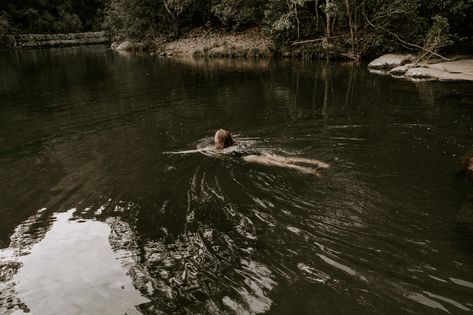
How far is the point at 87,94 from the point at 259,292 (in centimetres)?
1714

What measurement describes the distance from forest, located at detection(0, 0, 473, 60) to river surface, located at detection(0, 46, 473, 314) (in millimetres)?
8420

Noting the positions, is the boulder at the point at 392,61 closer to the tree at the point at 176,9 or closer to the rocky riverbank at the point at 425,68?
the rocky riverbank at the point at 425,68

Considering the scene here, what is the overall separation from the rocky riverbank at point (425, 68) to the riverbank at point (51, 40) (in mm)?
52195

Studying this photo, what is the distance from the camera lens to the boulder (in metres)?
21.5

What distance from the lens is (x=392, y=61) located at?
21797mm

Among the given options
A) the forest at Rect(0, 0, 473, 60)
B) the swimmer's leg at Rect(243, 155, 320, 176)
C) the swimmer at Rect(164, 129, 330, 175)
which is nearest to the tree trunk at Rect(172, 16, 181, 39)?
the forest at Rect(0, 0, 473, 60)

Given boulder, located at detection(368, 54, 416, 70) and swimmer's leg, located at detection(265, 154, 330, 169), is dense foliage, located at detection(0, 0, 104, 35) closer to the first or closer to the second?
boulder, located at detection(368, 54, 416, 70)

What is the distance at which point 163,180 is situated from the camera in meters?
8.58

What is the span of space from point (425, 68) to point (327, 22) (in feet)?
26.7

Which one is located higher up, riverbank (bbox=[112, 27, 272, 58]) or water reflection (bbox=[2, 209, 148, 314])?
riverbank (bbox=[112, 27, 272, 58])

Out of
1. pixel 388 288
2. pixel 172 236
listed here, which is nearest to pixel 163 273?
pixel 172 236

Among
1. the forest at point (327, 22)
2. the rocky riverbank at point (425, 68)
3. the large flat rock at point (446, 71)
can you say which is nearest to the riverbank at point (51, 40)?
the forest at point (327, 22)

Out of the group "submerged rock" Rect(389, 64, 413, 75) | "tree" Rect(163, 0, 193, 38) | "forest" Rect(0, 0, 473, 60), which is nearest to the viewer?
"submerged rock" Rect(389, 64, 413, 75)

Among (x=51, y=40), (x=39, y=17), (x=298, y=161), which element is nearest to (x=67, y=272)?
(x=298, y=161)
